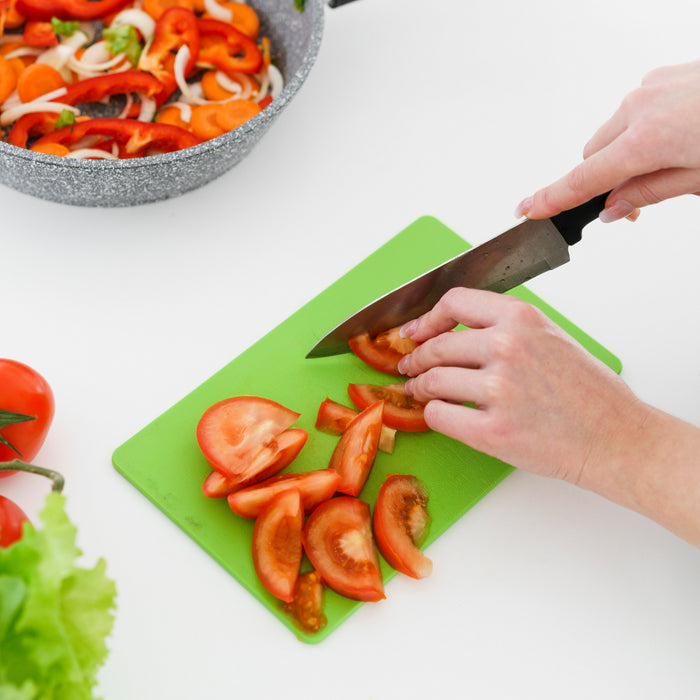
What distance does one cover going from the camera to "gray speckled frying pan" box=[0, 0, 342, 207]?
130cm

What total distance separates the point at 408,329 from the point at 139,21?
81 cm

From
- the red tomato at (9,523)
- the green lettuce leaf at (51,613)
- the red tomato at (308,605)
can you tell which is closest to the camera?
the green lettuce leaf at (51,613)

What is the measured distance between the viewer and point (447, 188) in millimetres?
1671

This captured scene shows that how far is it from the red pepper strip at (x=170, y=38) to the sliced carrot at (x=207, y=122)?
0.34 ft

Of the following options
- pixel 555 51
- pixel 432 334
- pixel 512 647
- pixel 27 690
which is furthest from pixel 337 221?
pixel 27 690

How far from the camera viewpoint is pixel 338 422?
4.31 feet

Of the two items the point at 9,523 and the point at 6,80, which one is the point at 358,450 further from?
the point at 6,80

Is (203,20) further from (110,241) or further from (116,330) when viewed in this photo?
(116,330)

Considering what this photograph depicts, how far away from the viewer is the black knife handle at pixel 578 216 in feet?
4.15

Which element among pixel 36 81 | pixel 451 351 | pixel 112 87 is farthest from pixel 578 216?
pixel 36 81

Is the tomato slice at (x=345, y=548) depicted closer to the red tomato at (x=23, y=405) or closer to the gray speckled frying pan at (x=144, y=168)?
the red tomato at (x=23, y=405)

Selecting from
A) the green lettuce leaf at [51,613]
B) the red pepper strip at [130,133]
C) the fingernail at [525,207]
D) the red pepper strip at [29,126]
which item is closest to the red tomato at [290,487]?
the green lettuce leaf at [51,613]

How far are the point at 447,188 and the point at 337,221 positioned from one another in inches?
9.4

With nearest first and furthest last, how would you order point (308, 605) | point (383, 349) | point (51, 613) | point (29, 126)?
point (51, 613), point (308, 605), point (383, 349), point (29, 126)
